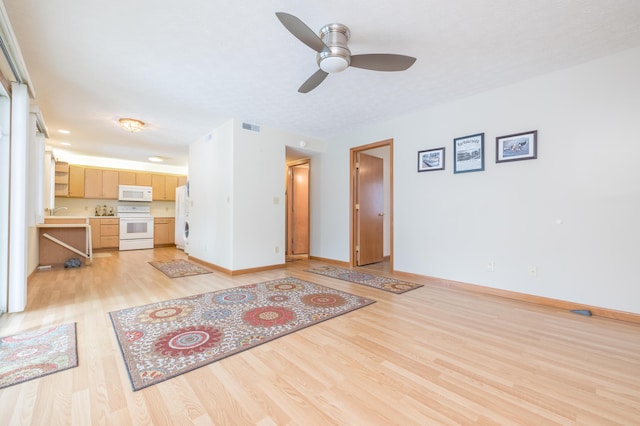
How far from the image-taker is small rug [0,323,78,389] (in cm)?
159

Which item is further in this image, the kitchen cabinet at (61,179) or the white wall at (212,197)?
the kitchen cabinet at (61,179)

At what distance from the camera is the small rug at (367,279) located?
3.52 metres

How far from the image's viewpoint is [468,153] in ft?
11.4

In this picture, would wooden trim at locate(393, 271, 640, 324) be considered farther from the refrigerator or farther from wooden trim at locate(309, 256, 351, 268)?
the refrigerator

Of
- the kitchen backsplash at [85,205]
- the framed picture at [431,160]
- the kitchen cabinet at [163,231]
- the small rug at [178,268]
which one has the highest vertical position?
the framed picture at [431,160]

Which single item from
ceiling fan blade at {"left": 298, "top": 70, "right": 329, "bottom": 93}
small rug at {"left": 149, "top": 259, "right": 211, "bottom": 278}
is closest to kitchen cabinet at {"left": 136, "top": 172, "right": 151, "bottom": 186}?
small rug at {"left": 149, "top": 259, "right": 211, "bottom": 278}

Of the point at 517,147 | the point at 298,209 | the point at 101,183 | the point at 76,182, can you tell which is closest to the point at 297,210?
the point at 298,209

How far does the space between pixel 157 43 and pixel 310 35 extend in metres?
1.43

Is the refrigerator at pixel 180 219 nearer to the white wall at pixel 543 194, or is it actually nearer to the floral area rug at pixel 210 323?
the floral area rug at pixel 210 323

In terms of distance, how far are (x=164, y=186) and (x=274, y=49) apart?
6.80 meters

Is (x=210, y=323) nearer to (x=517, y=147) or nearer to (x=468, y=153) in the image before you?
(x=468, y=153)

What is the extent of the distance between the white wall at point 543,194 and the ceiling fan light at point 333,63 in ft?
7.13

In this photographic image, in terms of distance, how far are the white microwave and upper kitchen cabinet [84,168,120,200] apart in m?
0.16

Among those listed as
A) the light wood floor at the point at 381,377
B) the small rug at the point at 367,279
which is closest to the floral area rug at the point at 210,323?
the light wood floor at the point at 381,377
